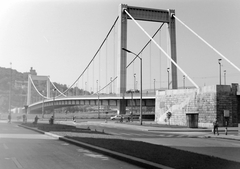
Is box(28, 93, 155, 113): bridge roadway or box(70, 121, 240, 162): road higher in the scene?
box(28, 93, 155, 113): bridge roadway

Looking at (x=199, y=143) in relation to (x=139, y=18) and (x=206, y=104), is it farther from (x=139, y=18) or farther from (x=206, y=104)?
(x=139, y=18)

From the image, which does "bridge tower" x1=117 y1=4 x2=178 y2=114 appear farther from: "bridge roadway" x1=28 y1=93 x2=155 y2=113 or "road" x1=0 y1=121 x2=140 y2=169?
"road" x1=0 y1=121 x2=140 y2=169

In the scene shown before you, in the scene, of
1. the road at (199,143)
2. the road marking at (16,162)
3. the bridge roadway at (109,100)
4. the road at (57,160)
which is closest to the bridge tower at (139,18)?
the bridge roadway at (109,100)

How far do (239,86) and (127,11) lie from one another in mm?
28283

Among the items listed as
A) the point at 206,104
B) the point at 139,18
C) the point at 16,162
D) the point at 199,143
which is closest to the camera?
the point at 16,162

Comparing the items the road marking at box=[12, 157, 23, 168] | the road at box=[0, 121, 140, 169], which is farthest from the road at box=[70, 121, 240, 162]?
the road marking at box=[12, 157, 23, 168]

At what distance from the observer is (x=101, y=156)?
13477mm

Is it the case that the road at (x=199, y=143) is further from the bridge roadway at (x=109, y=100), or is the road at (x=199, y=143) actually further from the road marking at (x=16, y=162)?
the bridge roadway at (x=109, y=100)

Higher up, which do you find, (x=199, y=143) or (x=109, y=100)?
(x=109, y=100)

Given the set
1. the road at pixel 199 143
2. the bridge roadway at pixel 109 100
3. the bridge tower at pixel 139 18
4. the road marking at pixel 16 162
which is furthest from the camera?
the bridge roadway at pixel 109 100

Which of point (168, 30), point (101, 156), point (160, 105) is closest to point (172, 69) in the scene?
point (168, 30)

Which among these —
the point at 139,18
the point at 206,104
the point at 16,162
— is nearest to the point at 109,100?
the point at 139,18

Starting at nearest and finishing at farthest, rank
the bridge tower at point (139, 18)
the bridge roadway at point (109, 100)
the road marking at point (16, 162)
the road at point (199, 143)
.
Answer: the road marking at point (16, 162) → the road at point (199, 143) → the bridge tower at point (139, 18) → the bridge roadway at point (109, 100)

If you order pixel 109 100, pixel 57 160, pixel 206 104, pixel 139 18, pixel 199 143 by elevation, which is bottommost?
pixel 199 143
